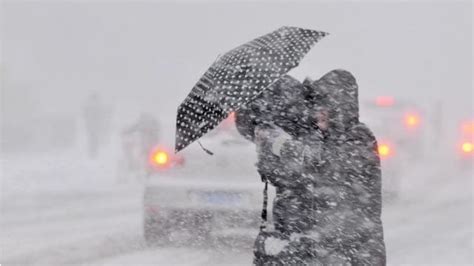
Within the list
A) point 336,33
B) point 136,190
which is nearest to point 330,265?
point 136,190

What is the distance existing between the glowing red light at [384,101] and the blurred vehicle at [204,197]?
854cm

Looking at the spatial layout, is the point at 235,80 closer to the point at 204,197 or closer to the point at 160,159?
the point at 204,197

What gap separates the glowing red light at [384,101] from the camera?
16.0m

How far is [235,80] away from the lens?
3100 millimetres

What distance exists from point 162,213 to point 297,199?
4.85 meters

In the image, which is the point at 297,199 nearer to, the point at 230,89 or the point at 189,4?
the point at 230,89

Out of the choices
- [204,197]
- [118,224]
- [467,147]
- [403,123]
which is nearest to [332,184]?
[204,197]

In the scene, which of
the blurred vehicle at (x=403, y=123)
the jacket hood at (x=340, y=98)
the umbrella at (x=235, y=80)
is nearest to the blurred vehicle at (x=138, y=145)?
the blurred vehicle at (x=403, y=123)

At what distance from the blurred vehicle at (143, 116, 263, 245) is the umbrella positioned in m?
4.30

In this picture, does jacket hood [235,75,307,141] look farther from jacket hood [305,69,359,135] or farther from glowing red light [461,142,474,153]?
glowing red light [461,142,474,153]

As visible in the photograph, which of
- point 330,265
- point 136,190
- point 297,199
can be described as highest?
point 297,199

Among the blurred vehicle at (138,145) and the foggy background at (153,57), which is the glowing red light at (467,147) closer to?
the foggy background at (153,57)

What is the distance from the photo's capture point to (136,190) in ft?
46.7

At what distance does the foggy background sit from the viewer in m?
25.7
